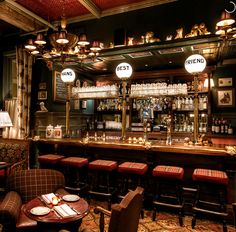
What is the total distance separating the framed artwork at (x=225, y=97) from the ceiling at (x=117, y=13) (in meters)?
0.79

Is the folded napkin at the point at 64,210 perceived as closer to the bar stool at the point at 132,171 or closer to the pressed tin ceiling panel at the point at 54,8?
the bar stool at the point at 132,171

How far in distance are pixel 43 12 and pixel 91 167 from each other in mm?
4294

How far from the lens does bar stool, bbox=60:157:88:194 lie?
3.92 metres

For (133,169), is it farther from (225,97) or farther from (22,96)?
(225,97)

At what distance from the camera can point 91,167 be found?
3.71m

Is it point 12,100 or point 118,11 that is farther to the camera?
point 12,100

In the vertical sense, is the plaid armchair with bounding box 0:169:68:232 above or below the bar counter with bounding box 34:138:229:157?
below

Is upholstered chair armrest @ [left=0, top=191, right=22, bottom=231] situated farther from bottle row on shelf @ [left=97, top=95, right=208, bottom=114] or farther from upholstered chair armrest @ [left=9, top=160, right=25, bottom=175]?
bottle row on shelf @ [left=97, top=95, right=208, bottom=114]

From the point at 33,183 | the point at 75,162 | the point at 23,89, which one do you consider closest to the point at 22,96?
the point at 23,89

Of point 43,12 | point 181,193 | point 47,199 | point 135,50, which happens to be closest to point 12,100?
point 43,12

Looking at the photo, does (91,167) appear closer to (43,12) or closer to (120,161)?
(120,161)

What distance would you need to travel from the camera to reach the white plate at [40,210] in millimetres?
2015

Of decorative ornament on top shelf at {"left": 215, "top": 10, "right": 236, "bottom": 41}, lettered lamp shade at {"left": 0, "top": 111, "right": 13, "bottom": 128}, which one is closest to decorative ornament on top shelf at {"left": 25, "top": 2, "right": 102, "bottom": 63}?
lettered lamp shade at {"left": 0, "top": 111, "right": 13, "bottom": 128}

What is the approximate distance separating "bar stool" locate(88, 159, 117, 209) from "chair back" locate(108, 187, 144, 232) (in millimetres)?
1804
